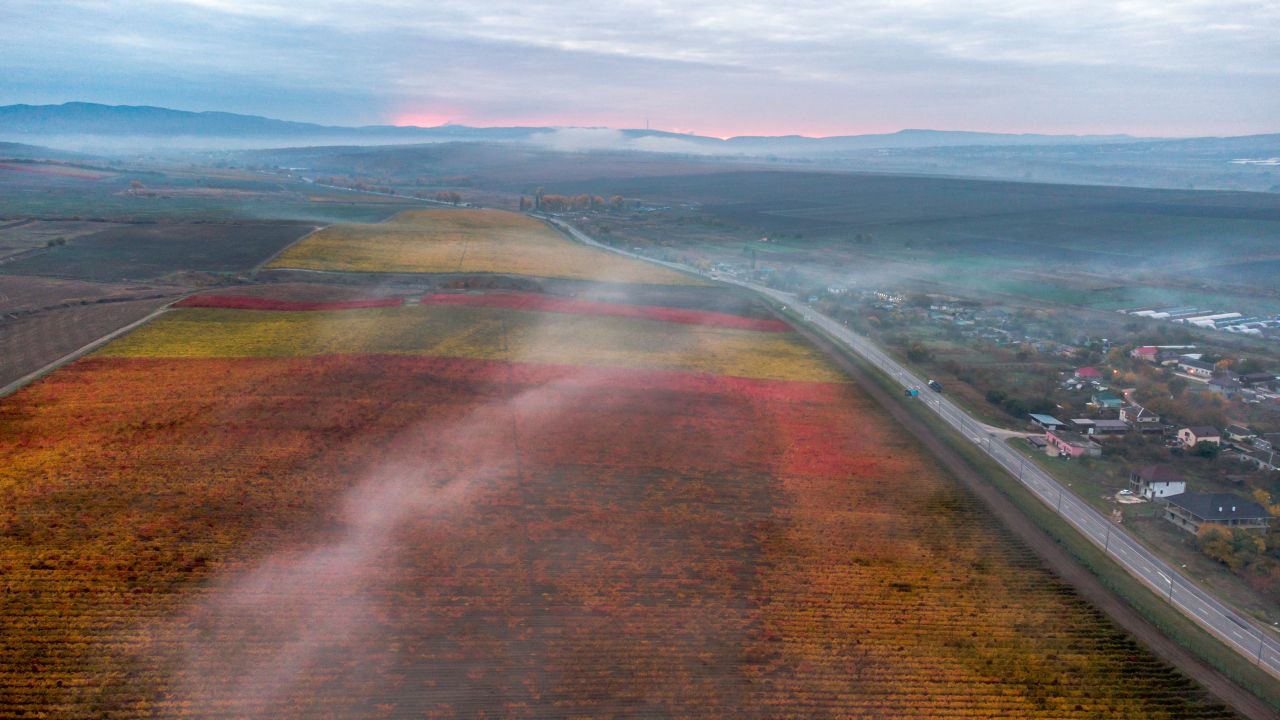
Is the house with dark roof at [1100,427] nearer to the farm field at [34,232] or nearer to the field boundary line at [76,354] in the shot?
the field boundary line at [76,354]

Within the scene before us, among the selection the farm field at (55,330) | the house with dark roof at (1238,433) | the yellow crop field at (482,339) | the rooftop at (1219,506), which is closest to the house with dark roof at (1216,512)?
the rooftop at (1219,506)

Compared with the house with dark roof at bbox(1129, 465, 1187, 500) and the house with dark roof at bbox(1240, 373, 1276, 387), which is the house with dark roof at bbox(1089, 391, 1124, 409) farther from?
the house with dark roof at bbox(1129, 465, 1187, 500)

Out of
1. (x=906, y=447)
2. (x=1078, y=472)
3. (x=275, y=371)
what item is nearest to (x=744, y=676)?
(x=906, y=447)

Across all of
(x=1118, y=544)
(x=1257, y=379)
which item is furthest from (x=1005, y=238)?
(x=1118, y=544)

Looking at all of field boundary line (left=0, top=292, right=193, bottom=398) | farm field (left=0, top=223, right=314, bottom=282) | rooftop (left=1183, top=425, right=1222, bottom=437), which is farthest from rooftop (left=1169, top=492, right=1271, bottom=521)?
farm field (left=0, top=223, right=314, bottom=282)

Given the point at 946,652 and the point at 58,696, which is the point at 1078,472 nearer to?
the point at 946,652
